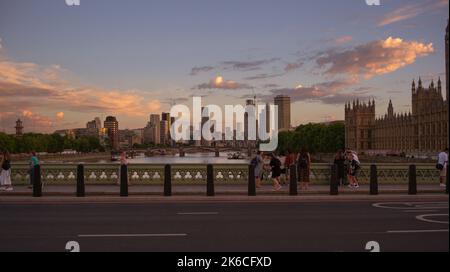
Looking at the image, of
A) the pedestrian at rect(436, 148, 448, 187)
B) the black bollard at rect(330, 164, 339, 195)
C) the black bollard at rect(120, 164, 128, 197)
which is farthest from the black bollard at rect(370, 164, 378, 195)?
the black bollard at rect(120, 164, 128, 197)

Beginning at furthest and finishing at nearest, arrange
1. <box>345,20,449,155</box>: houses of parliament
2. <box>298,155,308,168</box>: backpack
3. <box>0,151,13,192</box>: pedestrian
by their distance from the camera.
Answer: <box>345,20,449,155</box>: houses of parliament
<box>298,155,308,168</box>: backpack
<box>0,151,13,192</box>: pedestrian

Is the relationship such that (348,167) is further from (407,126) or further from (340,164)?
(407,126)

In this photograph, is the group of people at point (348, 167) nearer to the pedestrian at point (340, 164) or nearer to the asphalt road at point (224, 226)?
the pedestrian at point (340, 164)

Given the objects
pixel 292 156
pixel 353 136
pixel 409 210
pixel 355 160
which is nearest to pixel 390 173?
pixel 355 160

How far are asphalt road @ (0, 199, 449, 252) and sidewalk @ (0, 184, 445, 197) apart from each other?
2.84 m

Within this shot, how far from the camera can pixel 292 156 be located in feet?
87.3

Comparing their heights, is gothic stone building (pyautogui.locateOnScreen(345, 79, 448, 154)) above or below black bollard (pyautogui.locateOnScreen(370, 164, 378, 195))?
above

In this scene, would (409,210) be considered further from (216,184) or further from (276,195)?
(216,184)

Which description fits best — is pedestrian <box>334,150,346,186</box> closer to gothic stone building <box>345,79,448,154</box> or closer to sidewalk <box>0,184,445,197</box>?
sidewalk <box>0,184,445,197</box>

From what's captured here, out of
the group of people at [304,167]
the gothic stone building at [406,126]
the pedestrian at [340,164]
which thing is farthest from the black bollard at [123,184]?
the gothic stone building at [406,126]

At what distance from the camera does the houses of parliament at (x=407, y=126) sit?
408 feet

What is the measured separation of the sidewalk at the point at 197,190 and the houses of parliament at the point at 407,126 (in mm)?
76793

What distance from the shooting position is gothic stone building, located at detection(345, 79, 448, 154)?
4906 inches
